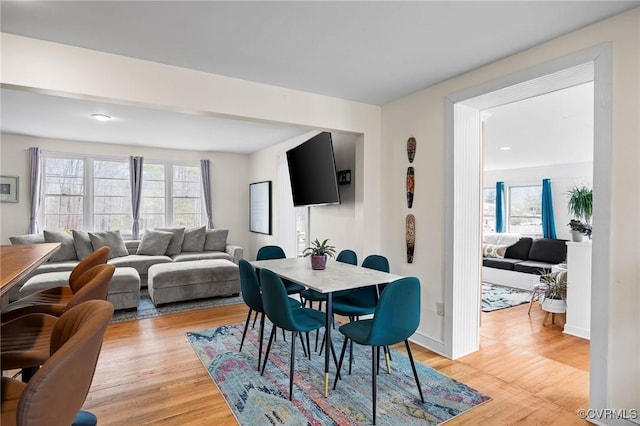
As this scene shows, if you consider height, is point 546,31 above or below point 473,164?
above

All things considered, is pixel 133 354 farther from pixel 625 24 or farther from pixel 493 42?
pixel 625 24

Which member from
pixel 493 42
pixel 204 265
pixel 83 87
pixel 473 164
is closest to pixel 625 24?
pixel 493 42

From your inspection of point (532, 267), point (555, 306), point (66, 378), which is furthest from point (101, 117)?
point (532, 267)

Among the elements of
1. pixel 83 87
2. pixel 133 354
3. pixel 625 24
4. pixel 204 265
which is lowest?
pixel 133 354

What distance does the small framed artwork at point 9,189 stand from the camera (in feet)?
17.3

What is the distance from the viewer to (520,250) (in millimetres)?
6551

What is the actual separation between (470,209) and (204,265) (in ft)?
11.9

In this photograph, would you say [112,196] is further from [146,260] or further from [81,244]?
[146,260]

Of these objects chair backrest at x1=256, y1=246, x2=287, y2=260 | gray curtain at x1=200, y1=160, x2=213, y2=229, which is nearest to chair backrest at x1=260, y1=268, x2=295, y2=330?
chair backrest at x1=256, y1=246, x2=287, y2=260

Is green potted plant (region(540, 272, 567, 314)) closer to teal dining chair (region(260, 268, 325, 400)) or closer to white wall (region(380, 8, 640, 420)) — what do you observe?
white wall (region(380, 8, 640, 420))

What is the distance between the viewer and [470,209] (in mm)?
3107

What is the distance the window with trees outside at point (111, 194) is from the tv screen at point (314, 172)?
3.18 meters

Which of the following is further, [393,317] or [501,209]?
[501,209]

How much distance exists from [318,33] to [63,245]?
5.17 metres
